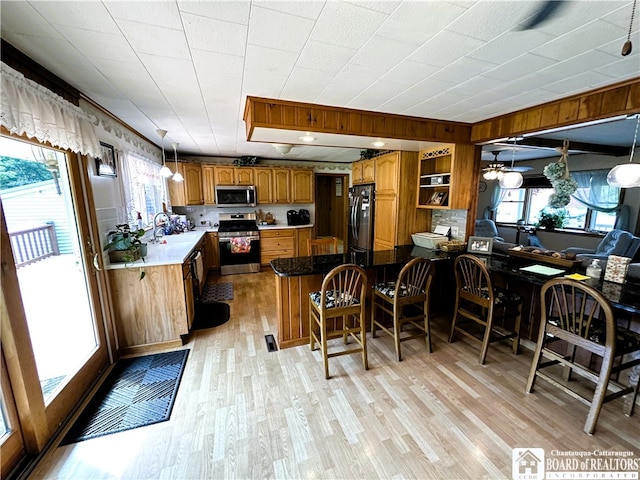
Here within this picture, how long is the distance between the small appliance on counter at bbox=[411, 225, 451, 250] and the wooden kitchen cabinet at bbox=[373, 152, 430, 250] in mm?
119

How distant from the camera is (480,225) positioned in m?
6.45

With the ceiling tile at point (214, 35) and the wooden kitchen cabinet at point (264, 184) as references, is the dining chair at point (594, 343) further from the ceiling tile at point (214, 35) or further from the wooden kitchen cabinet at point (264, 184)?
the wooden kitchen cabinet at point (264, 184)

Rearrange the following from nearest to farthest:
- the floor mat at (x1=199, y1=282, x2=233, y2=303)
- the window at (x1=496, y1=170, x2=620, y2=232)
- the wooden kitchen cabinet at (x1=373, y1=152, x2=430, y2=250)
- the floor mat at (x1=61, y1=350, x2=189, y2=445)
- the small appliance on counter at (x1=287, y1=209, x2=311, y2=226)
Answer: the floor mat at (x1=61, y1=350, x2=189, y2=445) < the wooden kitchen cabinet at (x1=373, y1=152, x2=430, y2=250) < the floor mat at (x1=199, y1=282, x2=233, y2=303) < the window at (x1=496, y1=170, x2=620, y2=232) < the small appliance on counter at (x1=287, y1=209, x2=311, y2=226)

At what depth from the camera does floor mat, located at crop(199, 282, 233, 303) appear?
3740mm

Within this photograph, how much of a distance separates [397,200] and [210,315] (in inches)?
113

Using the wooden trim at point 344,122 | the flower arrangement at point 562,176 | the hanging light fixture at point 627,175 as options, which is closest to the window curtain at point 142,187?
the wooden trim at point 344,122

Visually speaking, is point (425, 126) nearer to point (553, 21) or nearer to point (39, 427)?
point (553, 21)

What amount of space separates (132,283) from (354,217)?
3271mm

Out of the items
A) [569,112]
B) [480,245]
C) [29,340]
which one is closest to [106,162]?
[29,340]

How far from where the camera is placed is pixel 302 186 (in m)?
5.67

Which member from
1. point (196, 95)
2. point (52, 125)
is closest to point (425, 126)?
point (196, 95)

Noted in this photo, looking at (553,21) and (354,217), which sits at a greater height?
(553,21)

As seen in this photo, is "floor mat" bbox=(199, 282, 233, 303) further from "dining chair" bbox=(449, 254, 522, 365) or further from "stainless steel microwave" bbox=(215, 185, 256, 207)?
"dining chair" bbox=(449, 254, 522, 365)

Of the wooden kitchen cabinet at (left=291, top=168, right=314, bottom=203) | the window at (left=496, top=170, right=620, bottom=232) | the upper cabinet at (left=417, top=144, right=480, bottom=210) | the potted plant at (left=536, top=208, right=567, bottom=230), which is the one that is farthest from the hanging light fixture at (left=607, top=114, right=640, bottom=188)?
the potted plant at (left=536, top=208, right=567, bottom=230)
